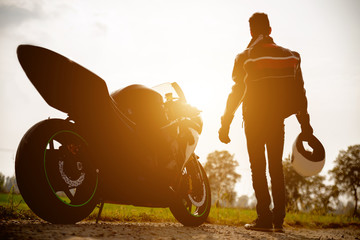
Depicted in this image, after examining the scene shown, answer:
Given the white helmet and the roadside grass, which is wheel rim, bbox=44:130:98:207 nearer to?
the roadside grass

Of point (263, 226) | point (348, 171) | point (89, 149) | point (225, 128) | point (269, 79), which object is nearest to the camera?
point (89, 149)

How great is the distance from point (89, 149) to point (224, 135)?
2.29 meters

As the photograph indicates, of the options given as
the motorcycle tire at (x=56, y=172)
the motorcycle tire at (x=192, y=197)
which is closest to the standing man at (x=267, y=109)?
the motorcycle tire at (x=192, y=197)

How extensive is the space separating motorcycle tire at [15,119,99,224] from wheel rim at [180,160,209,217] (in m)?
1.61

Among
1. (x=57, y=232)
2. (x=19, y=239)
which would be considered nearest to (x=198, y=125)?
(x=57, y=232)

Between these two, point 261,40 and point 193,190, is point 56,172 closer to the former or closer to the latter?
point 193,190

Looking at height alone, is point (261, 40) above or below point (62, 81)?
above

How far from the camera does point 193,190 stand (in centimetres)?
429

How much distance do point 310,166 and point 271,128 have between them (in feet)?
2.34

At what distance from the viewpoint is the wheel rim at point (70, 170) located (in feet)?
8.04

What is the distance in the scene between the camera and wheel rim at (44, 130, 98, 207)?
96.4 inches

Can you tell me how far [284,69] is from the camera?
4.00m

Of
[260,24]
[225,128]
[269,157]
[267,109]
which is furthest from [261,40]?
[269,157]

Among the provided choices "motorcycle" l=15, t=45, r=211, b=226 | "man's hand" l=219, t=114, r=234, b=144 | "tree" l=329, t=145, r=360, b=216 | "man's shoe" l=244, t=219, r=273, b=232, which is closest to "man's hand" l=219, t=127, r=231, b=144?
"man's hand" l=219, t=114, r=234, b=144
